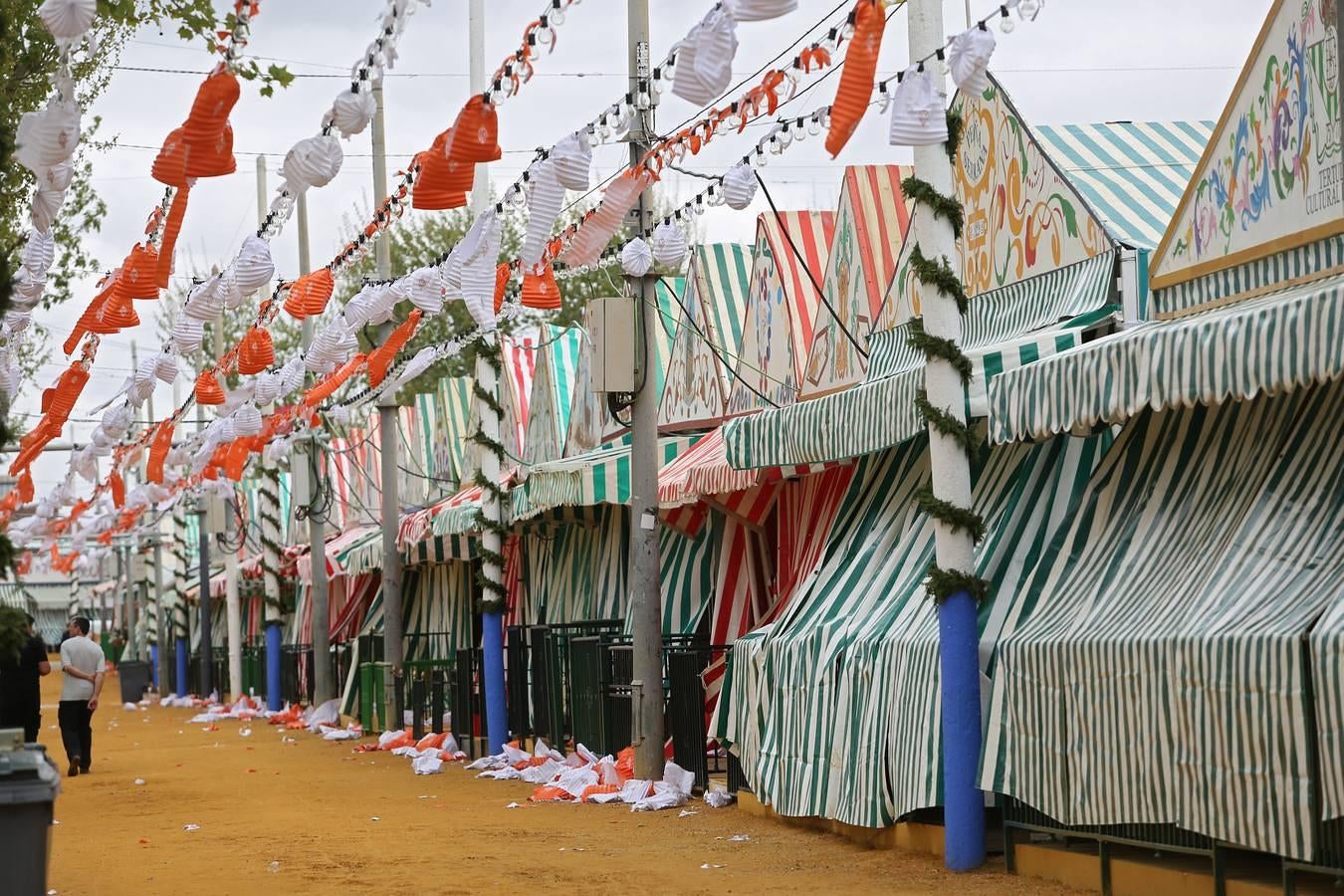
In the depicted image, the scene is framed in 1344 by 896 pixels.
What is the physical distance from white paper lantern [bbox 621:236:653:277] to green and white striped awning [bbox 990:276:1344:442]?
5.48 m

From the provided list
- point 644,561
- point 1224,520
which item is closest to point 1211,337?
point 1224,520

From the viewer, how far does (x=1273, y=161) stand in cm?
915

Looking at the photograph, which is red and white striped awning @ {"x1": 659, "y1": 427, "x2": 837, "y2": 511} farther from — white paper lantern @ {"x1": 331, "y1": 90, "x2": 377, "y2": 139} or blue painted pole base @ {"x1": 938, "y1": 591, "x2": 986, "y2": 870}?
white paper lantern @ {"x1": 331, "y1": 90, "x2": 377, "y2": 139}

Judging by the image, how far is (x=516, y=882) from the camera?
10.8 meters

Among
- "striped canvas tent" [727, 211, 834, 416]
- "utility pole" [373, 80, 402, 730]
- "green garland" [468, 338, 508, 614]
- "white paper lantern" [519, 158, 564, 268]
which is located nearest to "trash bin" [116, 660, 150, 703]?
"utility pole" [373, 80, 402, 730]

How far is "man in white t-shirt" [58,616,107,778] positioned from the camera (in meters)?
20.7

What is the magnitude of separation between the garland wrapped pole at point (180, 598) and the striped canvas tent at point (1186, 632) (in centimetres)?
3821

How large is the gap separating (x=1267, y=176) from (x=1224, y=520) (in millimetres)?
1883

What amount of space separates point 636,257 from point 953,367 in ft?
16.0

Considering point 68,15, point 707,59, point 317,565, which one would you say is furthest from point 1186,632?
point 317,565

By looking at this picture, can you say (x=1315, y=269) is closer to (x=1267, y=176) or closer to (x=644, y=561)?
(x=1267, y=176)

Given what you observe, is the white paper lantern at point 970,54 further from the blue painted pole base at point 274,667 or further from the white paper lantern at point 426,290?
the blue painted pole base at point 274,667

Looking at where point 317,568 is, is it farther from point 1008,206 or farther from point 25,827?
point 25,827

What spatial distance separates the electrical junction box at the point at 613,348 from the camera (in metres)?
15.3
